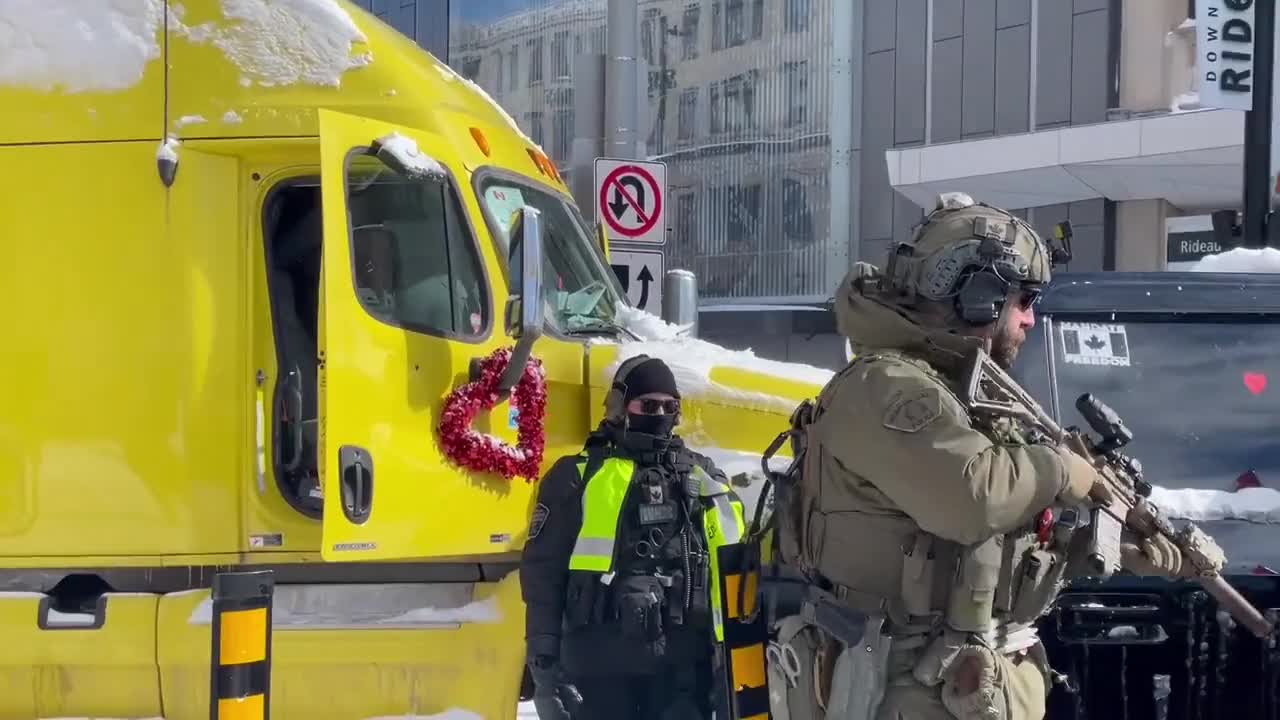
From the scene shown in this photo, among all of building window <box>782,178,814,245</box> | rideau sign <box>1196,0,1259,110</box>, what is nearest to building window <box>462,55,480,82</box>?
building window <box>782,178,814,245</box>

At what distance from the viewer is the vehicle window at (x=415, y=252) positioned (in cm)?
504

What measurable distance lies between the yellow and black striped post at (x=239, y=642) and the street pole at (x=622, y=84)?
6.78m

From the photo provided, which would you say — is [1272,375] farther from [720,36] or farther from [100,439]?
[720,36]

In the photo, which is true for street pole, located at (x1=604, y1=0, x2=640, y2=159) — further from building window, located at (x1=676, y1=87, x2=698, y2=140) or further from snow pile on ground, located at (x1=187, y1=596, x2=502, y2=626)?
building window, located at (x1=676, y1=87, x2=698, y2=140)

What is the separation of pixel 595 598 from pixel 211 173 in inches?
78.2

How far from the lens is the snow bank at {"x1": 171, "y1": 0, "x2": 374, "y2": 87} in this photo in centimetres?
514

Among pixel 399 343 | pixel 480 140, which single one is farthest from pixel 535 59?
pixel 399 343

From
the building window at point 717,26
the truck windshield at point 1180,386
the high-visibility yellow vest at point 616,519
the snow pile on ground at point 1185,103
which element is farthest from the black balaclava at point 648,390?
the building window at point 717,26

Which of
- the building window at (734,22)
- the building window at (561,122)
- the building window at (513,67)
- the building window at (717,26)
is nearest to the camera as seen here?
the building window at (734,22)

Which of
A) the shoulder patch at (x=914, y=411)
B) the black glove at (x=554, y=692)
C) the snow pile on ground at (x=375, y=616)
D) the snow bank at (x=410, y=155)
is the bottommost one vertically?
the black glove at (x=554, y=692)

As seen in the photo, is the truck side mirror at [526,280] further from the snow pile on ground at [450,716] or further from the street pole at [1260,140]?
the street pole at [1260,140]

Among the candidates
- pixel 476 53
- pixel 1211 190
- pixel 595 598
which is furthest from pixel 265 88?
pixel 476 53

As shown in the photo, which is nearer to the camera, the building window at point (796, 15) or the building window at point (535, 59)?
the building window at point (796, 15)

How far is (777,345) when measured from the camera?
18.7 metres
